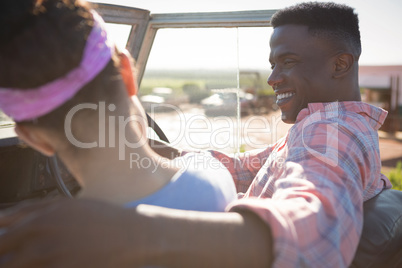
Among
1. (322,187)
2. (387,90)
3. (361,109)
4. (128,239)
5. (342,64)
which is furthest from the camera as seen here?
(387,90)

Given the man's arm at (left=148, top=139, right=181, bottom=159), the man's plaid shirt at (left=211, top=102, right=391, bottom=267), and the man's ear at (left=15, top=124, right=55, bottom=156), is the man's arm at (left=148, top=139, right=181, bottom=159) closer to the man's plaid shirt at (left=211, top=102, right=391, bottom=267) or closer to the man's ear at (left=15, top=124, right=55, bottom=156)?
the man's plaid shirt at (left=211, top=102, right=391, bottom=267)

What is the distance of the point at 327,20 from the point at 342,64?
221mm

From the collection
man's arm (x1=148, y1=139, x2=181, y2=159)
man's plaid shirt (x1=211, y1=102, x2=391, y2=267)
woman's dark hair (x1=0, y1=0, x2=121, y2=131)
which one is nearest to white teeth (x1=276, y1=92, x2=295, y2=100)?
man's plaid shirt (x1=211, y1=102, x2=391, y2=267)

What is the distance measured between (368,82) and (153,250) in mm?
18902

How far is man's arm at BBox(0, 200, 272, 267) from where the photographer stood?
727 millimetres

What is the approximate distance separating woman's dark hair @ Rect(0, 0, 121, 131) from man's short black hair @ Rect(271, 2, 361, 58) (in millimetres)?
1272

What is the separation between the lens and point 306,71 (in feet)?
6.03

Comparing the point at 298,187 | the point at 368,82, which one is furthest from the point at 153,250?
the point at 368,82

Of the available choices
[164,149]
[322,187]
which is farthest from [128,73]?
[164,149]

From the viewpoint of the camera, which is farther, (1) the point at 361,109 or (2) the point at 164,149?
(2) the point at 164,149

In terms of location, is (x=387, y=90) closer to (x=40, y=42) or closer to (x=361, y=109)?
(x=361, y=109)

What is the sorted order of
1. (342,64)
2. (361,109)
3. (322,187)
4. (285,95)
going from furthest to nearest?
(285,95) → (342,64) → (361,109) → (322,187)

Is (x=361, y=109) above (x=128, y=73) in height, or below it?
below

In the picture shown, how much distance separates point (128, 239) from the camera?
2.49 feet
